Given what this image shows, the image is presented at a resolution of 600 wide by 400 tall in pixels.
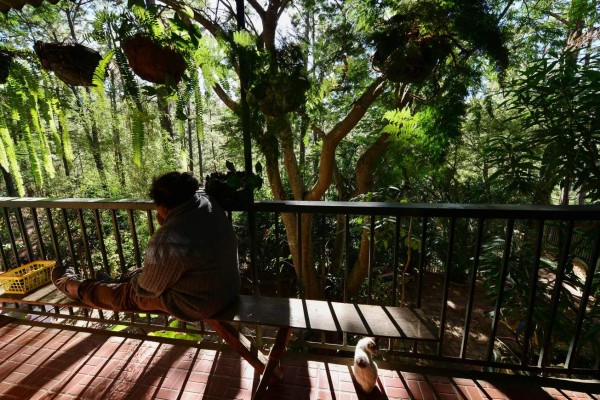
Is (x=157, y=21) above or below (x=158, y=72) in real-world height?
above

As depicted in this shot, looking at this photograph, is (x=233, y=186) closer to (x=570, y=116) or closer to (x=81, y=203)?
(x=81, y=203)

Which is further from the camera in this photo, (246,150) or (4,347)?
(4,347)

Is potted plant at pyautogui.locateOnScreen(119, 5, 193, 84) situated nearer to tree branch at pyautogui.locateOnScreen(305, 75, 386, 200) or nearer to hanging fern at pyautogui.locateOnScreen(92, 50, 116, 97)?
hanging fern at pyautogui.locateOnScreen(92, 50, 116, 97)

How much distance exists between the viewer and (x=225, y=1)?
14.1 feet

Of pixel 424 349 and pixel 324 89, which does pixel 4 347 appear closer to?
pixel 324 89

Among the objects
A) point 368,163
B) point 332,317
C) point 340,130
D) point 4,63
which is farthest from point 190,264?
point 368,163

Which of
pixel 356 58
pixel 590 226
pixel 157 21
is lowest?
pixel 590 226

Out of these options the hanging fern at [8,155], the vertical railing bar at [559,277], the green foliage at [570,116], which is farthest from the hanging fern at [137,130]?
the green foliage at [570,116]

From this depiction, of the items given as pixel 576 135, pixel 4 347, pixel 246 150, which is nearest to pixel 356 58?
pixel 576 135

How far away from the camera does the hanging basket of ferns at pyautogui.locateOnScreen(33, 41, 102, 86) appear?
1.42 meters

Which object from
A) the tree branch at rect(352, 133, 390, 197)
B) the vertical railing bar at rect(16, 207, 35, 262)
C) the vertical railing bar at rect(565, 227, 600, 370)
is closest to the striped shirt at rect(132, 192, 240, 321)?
the vertical railing bar at rect(16, 207, 35, 262)

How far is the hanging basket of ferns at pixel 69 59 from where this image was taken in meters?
1.42

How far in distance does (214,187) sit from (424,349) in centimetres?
496

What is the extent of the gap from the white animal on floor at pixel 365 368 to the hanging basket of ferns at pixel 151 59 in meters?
1.73
